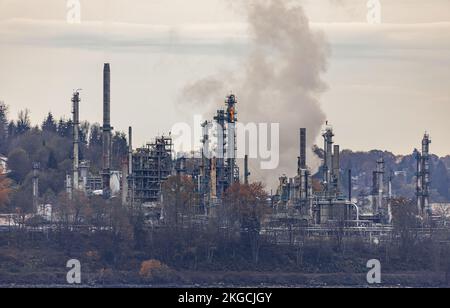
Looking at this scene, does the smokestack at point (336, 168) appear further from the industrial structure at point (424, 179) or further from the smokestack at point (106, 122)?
the smokestack at point (106, 122)

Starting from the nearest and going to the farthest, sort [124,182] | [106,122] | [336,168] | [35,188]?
[124,182]
[35,188]
[106,122]
[336,168]

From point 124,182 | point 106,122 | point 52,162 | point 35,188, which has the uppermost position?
point 106,122

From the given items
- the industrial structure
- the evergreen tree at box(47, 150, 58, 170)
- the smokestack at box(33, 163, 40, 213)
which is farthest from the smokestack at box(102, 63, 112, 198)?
the industrial structure

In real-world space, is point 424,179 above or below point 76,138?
below

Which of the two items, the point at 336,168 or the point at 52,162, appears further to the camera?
the point at 52,162

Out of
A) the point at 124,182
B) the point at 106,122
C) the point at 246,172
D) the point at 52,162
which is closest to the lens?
the point at 124,182

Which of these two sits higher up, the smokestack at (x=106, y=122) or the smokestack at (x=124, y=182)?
the smokestack at (x=106, y=122)

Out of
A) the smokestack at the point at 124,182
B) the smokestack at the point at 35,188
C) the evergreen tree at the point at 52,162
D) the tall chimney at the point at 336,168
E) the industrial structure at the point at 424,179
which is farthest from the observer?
the evergreen tree at the point at 52,162

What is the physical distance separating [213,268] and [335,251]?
18.0 feet

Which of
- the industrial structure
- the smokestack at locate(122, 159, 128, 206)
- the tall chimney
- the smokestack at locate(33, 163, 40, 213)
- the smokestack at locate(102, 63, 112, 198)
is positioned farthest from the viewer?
the industrial structure

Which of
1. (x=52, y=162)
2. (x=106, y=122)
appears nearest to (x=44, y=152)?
(x=52, y=162)

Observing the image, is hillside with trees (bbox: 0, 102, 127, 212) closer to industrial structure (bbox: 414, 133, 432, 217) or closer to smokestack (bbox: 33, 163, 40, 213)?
smokestack (bbox: 33, 163, 40, 213)

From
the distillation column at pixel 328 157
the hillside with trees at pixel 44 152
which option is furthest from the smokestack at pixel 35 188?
the distillation column at pixel 328 157

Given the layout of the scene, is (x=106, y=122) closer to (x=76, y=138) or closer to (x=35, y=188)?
(x=76, y=138)
